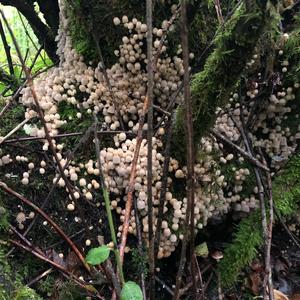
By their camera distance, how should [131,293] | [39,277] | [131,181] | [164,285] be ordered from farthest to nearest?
[164,285] < [131,181] < [39,277] < [131,293]

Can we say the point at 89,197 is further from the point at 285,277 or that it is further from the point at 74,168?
the point at 285,277

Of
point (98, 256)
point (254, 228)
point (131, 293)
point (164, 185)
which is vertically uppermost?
point (164, 185)

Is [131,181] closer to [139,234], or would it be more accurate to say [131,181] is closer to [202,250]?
[139,234]

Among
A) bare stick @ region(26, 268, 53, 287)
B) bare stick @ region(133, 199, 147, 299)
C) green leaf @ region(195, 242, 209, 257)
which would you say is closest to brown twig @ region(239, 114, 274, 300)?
green leaf @ region(195, 242, 209, 257)

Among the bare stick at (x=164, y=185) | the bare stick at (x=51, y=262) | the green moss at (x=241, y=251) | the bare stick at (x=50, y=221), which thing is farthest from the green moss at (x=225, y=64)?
the bare stick at (x=51, y=262)

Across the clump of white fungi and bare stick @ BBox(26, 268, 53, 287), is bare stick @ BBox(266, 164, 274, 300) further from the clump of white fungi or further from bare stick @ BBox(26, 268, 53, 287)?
bare stick @ BBox(26, 268, 53, 287)

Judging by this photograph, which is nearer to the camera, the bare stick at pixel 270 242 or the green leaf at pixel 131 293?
the green leaf at pixel 131 293

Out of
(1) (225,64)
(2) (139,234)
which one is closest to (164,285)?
(2) (139,234)

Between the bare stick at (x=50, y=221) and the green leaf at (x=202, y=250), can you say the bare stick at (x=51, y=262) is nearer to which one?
the bare stick at (x=50, y=221)

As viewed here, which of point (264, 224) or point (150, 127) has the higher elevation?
point (150, 127)
